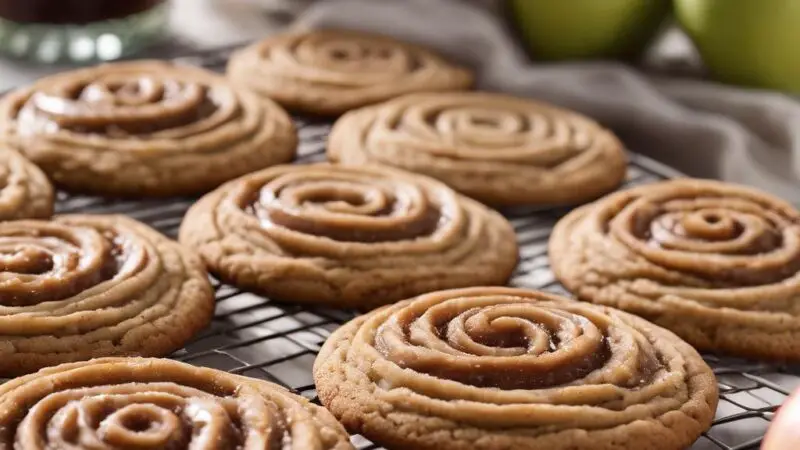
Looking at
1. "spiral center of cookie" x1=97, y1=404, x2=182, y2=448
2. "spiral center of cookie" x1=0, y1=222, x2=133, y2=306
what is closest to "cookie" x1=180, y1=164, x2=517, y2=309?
"spiral center of cookie" x1=0, y1=222, x2=133, y2=306

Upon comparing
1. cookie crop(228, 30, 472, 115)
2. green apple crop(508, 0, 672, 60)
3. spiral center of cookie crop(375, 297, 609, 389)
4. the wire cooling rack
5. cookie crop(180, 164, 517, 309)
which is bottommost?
the wire cooling rack

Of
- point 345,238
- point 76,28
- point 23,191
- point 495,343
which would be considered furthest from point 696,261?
point 76,28

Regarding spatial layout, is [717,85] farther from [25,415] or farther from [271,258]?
[25,415]

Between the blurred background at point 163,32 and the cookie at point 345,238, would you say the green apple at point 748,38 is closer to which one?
the blurred background at point 163,32

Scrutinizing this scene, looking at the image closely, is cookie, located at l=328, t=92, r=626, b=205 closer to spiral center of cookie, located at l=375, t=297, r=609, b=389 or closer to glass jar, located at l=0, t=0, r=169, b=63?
spiral center of cookie, located at l=375, t=297, r=609, b=389

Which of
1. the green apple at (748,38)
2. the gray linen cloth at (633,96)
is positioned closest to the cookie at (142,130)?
the gray linen cloth at (633,96)
